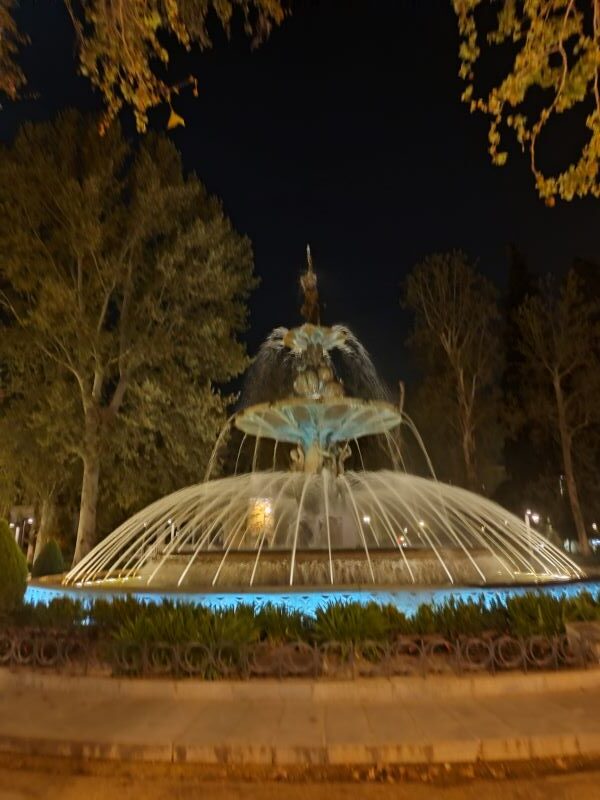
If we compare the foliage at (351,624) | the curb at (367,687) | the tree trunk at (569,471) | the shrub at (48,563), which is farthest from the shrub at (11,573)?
the tree trunk at (569,471)

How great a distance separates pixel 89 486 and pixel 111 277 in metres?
7.78

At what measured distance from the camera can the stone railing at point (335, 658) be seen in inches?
291

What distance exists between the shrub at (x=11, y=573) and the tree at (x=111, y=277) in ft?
39.3

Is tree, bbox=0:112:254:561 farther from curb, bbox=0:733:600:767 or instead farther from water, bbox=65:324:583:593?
curb, bbox=0:733:600:767

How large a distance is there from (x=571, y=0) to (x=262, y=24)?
3.68 meters

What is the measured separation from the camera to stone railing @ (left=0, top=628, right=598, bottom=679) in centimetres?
A: 740

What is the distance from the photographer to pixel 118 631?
8.38 m

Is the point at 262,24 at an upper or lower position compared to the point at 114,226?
lower

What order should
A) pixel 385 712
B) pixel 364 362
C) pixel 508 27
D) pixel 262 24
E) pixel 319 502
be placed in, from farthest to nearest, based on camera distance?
pixel 364 362
pixel 319 502
pixel 262 24
pixel 508 27
pixel 385 712

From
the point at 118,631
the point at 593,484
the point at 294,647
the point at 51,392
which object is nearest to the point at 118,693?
the point at 118,631

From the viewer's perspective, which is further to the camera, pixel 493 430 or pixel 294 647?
pixel 493 430

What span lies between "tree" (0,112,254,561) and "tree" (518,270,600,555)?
16718mm

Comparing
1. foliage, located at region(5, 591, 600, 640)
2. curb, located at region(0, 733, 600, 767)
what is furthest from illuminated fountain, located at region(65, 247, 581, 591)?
curb, located at region(0, 733, 600, 767)

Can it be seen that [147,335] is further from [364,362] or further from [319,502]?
[319,502]
